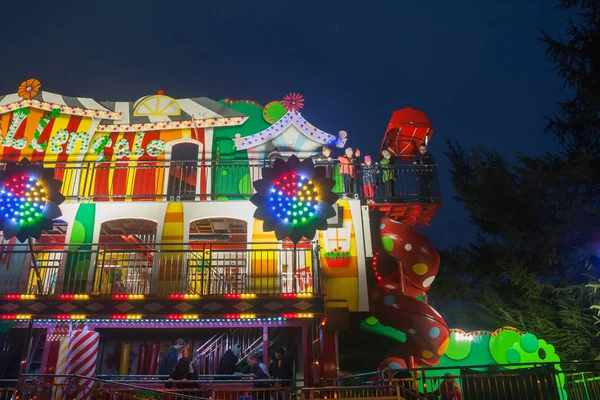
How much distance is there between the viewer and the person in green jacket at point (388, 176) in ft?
48.2

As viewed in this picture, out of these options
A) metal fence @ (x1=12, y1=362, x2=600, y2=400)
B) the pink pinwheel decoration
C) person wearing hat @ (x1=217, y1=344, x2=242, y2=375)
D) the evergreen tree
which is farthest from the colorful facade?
the evergreen tree

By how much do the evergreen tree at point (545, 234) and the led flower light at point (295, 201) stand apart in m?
8.33

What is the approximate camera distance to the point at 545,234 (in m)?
16.2

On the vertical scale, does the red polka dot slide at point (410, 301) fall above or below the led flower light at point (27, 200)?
below

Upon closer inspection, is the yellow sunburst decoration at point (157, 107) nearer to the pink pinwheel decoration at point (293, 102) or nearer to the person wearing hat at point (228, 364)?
the pink pinwheel decoration at point (293, 102)

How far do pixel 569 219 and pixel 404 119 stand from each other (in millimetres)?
5820

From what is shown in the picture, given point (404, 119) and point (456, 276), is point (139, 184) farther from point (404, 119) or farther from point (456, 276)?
point (456, 276)

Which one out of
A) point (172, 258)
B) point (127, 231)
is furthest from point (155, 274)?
point (127, 231)

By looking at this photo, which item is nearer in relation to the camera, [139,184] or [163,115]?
[139,184]

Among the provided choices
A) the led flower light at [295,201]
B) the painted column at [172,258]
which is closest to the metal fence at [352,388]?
the painted column at [172,258]

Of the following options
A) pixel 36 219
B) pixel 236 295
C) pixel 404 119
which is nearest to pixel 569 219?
pixel 404 119

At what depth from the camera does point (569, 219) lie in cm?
1490

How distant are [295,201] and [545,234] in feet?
33.4

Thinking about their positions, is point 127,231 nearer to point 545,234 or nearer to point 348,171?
point 348,171
